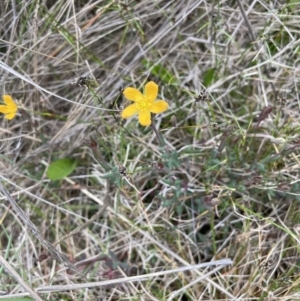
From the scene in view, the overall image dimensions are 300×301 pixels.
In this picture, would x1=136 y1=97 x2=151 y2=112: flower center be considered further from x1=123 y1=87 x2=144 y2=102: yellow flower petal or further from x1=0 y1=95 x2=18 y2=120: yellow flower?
x1=0 y1=95 x2=18 y2=120: yellow flower

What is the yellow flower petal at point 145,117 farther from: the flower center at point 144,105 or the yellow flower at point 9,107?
the yellow flower at point 9,107

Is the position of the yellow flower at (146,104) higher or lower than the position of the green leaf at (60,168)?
higher

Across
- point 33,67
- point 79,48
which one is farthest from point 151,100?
point 33,67

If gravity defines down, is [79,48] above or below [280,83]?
above

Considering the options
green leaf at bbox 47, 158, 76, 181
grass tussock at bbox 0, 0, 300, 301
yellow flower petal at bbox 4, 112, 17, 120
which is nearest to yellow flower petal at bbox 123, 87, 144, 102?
grass tussock at bbox 0, 0, 300, 301

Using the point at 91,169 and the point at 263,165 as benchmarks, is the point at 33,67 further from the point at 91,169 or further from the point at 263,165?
the point at 263,165

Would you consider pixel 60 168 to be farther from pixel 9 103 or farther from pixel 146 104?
pixel 146 104

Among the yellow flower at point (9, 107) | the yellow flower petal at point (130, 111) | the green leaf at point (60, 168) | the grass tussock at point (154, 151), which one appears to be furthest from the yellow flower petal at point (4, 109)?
the yellow flower petal at point (130, 111)
